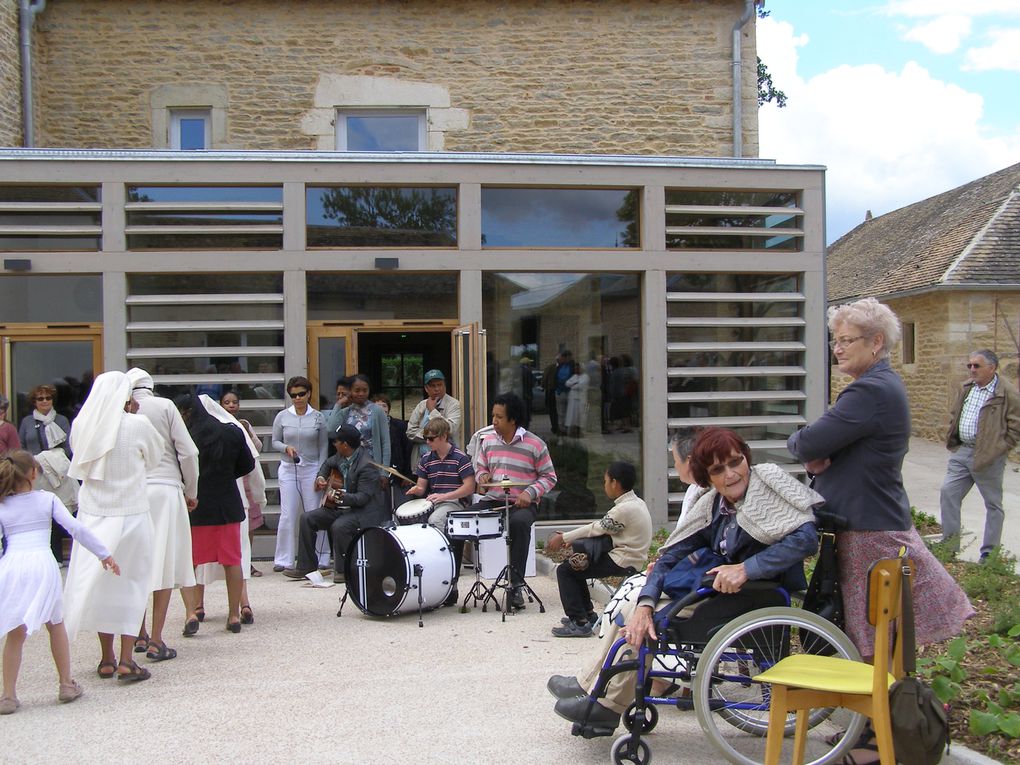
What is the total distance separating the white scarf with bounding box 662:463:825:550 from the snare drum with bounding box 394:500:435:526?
12.2 feet

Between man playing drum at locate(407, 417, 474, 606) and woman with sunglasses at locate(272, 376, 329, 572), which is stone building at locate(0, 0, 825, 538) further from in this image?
man playing drum at locate(407, 417, 474, 606)

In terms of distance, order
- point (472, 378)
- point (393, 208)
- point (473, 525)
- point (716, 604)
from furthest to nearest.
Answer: point (393, 208), point (472, 378), point (473, 525), point (716, 604)

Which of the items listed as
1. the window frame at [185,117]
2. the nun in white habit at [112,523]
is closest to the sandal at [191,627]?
the nun in white habit at [112,523]

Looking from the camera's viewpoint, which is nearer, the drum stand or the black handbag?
the black handbag

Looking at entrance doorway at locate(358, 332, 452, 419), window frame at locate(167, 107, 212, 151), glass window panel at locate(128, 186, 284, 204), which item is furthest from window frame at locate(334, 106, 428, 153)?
entrance doorway at locate(358, 332, 452, 419)

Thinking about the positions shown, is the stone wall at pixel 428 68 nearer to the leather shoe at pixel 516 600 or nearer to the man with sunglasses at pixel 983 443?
the man with sunglasses at pixel 983 443

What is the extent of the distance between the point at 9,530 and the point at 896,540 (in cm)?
454

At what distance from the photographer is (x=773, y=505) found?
4.22 m

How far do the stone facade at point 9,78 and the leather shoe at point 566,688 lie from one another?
37.3 feet

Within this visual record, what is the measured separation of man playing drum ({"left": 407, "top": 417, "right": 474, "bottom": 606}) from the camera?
27.3 ft

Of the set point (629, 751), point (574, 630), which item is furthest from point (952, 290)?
point (629, 751)

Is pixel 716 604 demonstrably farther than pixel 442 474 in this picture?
No

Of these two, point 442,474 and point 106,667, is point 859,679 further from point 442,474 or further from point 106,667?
point 442,474

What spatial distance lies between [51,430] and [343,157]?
4003 millimetres
